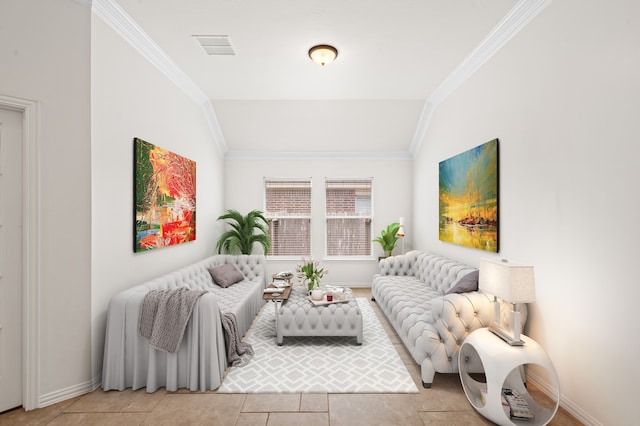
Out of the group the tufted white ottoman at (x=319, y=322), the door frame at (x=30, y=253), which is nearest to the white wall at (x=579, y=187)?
the tufted white ottoman at (x=319, y=322)

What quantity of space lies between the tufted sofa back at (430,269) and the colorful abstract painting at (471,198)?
324 millimetres

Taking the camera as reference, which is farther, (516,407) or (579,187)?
(579,187)

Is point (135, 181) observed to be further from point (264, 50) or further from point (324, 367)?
point (324, 367)

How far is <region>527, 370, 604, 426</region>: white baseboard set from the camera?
2.10m

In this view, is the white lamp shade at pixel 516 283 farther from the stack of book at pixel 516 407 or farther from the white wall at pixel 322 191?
the white wall at pixel 322 191

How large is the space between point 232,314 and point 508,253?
2.85 metres

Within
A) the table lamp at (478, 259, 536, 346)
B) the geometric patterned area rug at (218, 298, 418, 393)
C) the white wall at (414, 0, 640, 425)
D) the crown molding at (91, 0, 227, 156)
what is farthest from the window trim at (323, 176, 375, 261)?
the table lamp at (478, 259, 536, 346)

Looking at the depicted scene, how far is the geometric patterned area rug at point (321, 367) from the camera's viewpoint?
2.58 m

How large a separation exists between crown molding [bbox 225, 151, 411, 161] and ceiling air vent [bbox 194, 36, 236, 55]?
8.92 feet

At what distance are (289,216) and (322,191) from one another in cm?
85

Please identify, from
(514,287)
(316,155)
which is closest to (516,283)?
(514,287)

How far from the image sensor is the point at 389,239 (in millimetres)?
5777

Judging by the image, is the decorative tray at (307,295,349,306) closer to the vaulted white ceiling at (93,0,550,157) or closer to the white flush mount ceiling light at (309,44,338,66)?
the white flush mount ceiling light at (309,44,338,66)

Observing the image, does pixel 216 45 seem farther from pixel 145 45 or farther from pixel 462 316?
pixel 462 316
